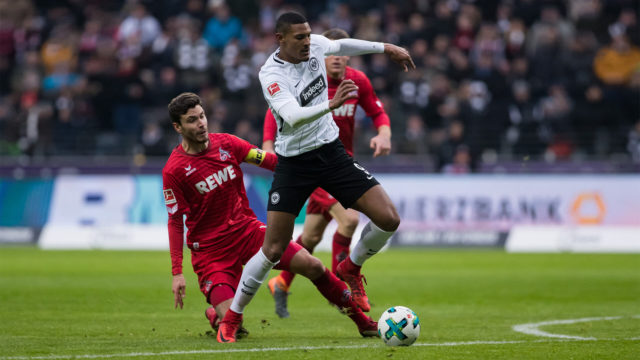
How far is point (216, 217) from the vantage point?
8.12 metres

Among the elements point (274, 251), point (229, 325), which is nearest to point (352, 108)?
point (274, 251)

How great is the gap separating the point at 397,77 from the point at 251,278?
51.6 ft

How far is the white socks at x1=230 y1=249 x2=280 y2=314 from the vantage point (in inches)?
296

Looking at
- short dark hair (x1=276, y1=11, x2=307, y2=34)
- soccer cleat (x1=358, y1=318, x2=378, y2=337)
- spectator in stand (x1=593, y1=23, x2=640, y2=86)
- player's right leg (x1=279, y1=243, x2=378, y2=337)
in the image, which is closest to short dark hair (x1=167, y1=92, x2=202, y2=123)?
short dark hair (x1=276, y1=11, x2=307, y2=34)

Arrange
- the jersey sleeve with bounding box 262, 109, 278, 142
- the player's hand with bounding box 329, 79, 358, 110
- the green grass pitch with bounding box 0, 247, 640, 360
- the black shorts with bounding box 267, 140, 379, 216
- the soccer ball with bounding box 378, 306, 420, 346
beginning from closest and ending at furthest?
1. the player's hand with bounding box 329, 79, 358, 110
2. the green grass pitch with bounding box 0, 247, 640, 360
3. the soccer ball with bounding box 378, 306, 420, 346
4. the black shorts with bounding box 267, 140, 379, 216
5. the jersey sleeve with bounding box 262, 109, 278, 142

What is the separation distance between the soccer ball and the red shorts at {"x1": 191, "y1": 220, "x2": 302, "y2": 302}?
1.53 m

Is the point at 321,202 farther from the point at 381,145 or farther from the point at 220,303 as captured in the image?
the point at 220,303

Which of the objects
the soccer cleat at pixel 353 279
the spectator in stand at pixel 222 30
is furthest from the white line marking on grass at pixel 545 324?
the spectator in stand at pixel 222 30

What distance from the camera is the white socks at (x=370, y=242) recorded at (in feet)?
25.9

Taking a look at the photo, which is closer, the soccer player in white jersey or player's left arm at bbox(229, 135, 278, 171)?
the soccer player in white jersey

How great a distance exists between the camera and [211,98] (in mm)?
23172

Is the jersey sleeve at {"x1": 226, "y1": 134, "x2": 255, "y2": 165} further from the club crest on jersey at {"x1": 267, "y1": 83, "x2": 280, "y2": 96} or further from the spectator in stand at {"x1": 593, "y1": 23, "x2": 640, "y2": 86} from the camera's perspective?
the spectator in stand at {"x1": 593, "y1": 23, "x2": 640, "y2": 86}

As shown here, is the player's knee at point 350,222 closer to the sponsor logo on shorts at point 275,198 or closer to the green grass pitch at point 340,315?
the green grass pitch at point 340,315

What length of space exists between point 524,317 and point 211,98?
49.1 ft
